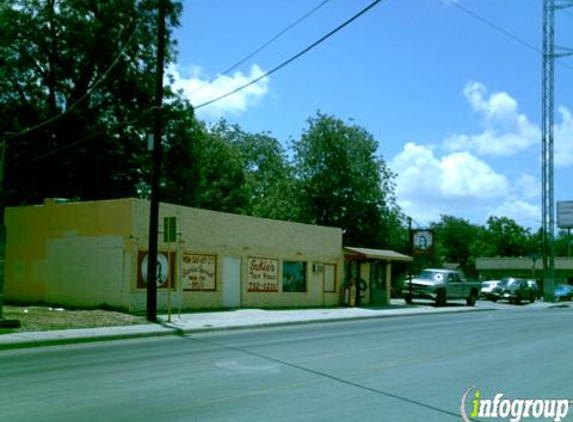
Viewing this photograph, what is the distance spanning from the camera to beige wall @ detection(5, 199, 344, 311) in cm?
2381

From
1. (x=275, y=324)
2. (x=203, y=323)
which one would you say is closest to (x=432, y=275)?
(x=275, y=324)

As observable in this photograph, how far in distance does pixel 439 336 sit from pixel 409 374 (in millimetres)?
7307

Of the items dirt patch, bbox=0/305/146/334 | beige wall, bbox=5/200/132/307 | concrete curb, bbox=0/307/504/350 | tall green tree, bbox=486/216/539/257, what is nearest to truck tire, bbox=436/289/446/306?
concrete curb, bbox=0/307/504/350

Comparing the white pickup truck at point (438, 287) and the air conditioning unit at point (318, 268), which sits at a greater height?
the air conditioning unit at point (318, 268)

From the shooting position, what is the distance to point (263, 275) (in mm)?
29344

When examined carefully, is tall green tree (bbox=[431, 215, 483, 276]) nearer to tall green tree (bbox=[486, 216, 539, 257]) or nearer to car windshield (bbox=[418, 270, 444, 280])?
tall green tree (bbox=[486, 216, 539, 257])

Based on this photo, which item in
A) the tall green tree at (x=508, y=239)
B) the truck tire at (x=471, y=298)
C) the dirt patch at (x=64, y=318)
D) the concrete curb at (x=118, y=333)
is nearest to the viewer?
the concrete curb at (x=118, y=333)

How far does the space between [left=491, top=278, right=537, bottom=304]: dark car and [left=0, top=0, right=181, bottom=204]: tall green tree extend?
25663 mm

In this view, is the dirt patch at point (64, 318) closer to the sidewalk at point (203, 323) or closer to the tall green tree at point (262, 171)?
the sidewalk at point (203, 323)

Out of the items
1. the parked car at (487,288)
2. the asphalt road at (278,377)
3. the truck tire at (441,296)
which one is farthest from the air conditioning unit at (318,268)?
the parked car at (487,288)

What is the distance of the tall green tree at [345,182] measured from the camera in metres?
47.1

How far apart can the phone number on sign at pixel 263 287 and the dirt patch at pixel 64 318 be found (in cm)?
726

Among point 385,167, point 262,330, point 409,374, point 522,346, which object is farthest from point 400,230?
point 409,374

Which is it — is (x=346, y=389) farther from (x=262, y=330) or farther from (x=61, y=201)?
(x=61, y=201)
